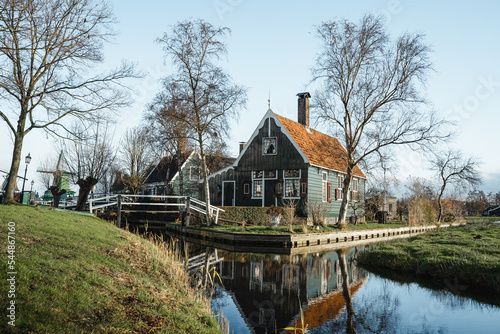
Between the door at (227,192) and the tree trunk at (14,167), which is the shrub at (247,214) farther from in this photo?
the tree trunk at (14,167)

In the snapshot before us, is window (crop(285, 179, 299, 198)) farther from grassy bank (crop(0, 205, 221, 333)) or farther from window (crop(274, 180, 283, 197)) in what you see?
grassy bank (crop(0, 205, 221, 333))

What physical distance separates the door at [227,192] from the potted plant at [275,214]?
7.53 metres

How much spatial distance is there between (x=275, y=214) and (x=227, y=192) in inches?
343

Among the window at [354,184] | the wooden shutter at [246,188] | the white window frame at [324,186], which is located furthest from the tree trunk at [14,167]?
the window at [354,184]

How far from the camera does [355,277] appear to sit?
11469 mm

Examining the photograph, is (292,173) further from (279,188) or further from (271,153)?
(271,153)

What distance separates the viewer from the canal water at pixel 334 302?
23.4 ft

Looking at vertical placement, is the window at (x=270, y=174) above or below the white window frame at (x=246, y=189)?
above

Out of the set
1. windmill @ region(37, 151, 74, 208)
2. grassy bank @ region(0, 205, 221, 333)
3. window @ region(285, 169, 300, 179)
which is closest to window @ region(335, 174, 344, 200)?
window @ region(285, 169, 300, 179)

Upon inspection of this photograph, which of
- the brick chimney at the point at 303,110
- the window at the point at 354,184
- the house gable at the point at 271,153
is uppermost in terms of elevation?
the brick chimney at the point at 303,110

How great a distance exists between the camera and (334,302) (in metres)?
8.75

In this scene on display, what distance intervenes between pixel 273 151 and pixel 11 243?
67.9 feet

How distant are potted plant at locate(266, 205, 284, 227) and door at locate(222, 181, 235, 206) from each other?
24.7 ft

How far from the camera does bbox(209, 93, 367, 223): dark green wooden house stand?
81.0 feet
